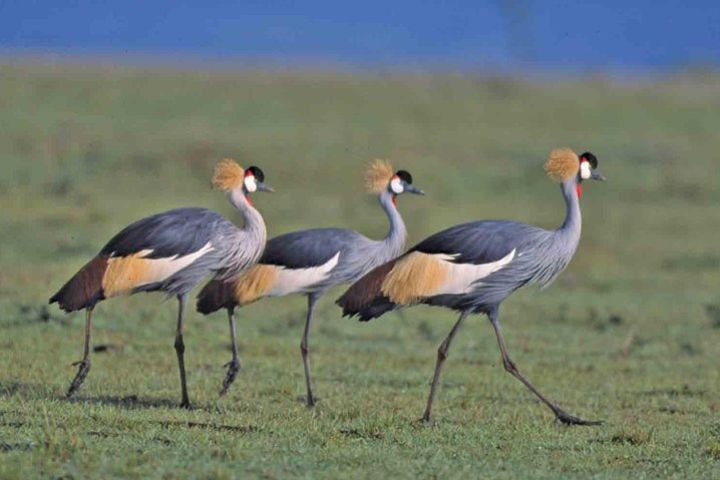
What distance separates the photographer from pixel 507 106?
45.2 m

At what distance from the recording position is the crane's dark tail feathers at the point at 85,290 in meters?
9.91

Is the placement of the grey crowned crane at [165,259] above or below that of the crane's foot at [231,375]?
above

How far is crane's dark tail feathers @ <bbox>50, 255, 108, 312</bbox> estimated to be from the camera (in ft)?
32.5

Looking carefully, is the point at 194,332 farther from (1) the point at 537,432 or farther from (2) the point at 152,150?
(2) the point at 152,150

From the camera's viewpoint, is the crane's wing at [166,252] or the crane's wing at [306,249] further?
the crane's wing at [306,249]

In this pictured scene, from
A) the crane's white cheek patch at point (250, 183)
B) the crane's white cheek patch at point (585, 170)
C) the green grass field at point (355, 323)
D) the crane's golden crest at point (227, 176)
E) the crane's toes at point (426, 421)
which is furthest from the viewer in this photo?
the crane's white cheek patch at point (250, 183)

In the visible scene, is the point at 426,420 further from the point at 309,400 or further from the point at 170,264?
the point at 170,264

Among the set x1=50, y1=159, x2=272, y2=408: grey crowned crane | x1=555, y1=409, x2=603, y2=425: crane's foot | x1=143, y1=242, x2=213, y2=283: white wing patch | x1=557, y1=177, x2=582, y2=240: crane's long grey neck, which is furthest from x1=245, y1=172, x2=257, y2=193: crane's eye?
x1=555, y1=409, x2=603, y2=425: crane's foot

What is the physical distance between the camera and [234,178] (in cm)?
1079

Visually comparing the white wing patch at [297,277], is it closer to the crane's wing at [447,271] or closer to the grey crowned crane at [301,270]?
the grey crowned crane at [301,270]

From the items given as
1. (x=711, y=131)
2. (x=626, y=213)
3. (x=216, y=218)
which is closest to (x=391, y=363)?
(x=216, y=218)

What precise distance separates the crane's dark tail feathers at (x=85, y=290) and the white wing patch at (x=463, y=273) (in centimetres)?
216

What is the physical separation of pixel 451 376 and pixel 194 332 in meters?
2.75

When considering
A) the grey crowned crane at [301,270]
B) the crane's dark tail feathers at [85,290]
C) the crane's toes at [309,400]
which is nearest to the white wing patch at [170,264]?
the crane's dark tail feathers at [85,290]
